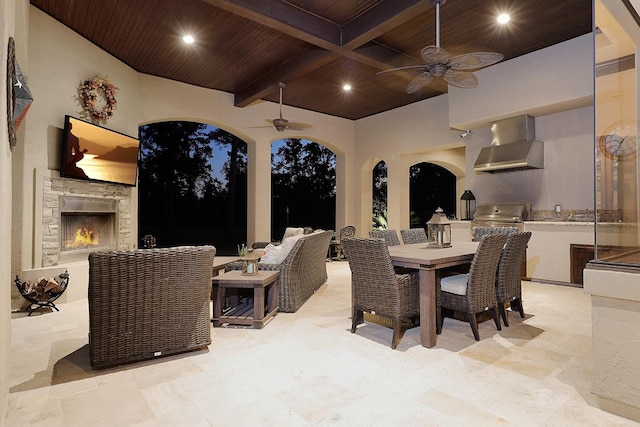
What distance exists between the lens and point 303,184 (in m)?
12.4

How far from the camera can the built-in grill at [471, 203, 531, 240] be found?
572 cm

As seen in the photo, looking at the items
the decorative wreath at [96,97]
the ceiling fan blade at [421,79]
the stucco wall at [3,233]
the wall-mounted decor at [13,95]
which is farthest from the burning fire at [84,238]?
the ceiling fan blade at [421,79]

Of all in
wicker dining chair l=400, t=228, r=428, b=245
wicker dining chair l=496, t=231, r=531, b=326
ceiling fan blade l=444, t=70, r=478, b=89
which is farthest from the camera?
wicker dining chair l=400, t=228, r=428, b=245

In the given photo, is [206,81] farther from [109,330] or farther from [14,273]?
[109,330]

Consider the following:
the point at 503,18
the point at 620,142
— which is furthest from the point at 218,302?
the point at 503,18

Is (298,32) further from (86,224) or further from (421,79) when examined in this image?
(86,224)

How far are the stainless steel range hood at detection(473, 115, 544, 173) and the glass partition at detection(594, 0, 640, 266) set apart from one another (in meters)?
2.74

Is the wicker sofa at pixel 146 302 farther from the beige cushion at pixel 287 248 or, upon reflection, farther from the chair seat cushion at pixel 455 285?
the chair seat cushion at pixel 455 285

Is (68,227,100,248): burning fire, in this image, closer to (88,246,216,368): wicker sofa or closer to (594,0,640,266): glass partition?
(88,246,216,368): wicker sofa

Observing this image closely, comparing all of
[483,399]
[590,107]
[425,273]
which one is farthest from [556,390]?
[590,107]

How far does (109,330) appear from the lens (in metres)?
2.47

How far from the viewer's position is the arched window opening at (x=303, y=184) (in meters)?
12.0

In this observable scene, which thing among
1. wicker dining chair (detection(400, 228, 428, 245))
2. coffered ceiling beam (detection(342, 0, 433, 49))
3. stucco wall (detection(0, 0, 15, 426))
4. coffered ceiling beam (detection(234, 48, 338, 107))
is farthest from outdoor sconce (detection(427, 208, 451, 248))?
stucco wall (detection(0, 0, 15, 426))

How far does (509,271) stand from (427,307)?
1.11 m
